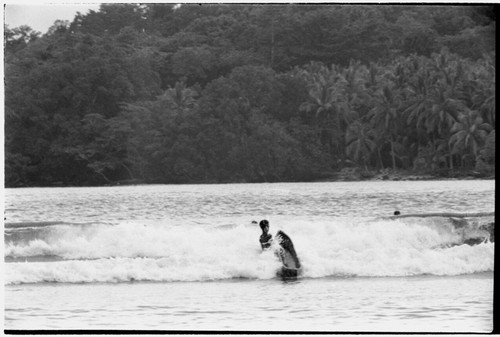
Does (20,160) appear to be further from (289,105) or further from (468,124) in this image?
(468,124)

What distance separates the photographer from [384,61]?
1288 cm

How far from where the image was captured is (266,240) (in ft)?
42.4

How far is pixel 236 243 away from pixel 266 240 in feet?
1.17

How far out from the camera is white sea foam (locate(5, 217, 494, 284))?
42.1 feet

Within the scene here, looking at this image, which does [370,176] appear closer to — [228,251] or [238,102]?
[238,102]

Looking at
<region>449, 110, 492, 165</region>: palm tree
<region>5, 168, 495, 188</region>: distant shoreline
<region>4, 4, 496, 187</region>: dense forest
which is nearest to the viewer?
<region>449, 110, 492, 165</region>: palm tree

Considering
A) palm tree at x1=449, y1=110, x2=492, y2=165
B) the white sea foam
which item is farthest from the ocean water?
palm tree at x1=449, y1=110, x2=492, y2=165

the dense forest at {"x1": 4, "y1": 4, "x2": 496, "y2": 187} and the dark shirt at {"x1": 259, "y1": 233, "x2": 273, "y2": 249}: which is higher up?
the dense forest at {"x1": 4, "y1": 4, "x2": 496, "y2": 187}

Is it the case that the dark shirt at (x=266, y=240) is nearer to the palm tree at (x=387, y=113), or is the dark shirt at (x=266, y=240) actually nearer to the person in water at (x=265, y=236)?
the person in water at (x=265, y=236)

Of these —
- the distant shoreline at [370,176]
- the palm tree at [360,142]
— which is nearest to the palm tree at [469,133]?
the distant shoreline at [370,176]

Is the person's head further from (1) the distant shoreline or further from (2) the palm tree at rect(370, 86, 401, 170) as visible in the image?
(2) the palm tree at rect(370, 86, 401, 170)

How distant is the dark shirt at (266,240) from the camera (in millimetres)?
12922

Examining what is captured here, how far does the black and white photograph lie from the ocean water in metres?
0.02

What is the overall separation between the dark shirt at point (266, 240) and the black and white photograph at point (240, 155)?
3 centimetres
